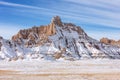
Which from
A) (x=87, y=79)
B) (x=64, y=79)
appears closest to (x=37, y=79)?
(x=64, y=79)

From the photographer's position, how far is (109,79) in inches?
1751

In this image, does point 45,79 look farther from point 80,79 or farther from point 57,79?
point 80,79

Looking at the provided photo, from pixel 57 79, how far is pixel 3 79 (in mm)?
8562

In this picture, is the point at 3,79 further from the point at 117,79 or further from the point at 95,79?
the point at 117,79

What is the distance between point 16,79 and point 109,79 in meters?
14.1

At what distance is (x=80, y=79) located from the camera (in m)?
45.3

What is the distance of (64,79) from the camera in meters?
45.7

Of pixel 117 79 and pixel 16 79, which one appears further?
pixel 16 79

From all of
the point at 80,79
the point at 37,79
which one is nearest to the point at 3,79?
the point at 37,79

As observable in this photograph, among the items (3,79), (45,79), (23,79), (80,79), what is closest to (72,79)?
(80,79)

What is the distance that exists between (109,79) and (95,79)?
212 cm

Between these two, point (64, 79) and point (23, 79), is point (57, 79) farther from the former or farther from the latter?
point (23, 79)

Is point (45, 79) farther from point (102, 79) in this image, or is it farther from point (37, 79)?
point (102, 79)

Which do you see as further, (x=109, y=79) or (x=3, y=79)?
(x=3, y=79)
